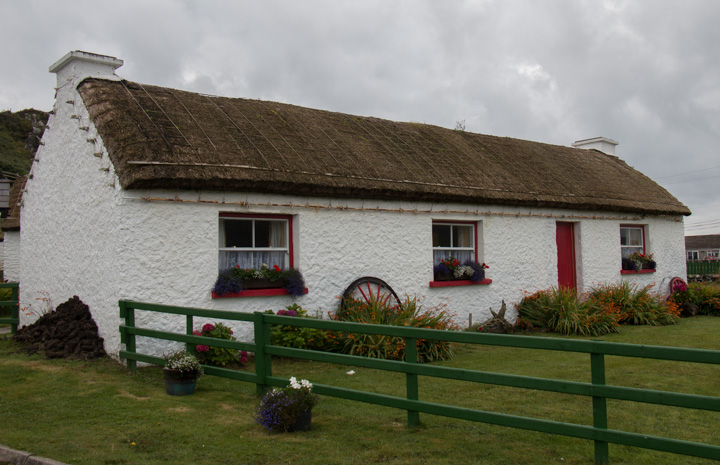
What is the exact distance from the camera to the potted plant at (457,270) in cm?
1160

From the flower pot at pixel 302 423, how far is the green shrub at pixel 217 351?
2710 mm

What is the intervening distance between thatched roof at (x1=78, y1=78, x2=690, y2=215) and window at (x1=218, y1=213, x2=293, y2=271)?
60 cm

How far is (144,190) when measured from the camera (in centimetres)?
823

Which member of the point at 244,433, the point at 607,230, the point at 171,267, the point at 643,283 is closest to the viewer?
the point at 244,433

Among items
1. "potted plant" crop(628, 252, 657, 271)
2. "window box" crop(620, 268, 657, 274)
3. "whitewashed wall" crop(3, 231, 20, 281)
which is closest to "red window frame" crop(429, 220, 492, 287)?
"window box" crop(620, 268, 657, 274)

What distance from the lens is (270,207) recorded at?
938 cm

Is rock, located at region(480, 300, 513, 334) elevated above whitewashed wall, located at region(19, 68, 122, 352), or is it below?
below

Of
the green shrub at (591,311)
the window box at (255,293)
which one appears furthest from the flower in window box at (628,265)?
the window box at (255,293)

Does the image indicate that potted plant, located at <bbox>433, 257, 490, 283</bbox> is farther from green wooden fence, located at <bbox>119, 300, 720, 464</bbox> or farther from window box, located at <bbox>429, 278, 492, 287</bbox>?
green wooden fence, located at <bbox>119, 300, 720, 464</bbox>

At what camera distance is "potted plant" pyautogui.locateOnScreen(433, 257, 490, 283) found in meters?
11.6

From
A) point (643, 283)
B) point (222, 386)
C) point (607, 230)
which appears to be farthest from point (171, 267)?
point (643, 283)

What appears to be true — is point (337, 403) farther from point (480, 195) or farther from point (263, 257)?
point (480, 195)

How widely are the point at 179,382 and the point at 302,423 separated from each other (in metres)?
2.00

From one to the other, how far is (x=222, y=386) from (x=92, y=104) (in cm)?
497
